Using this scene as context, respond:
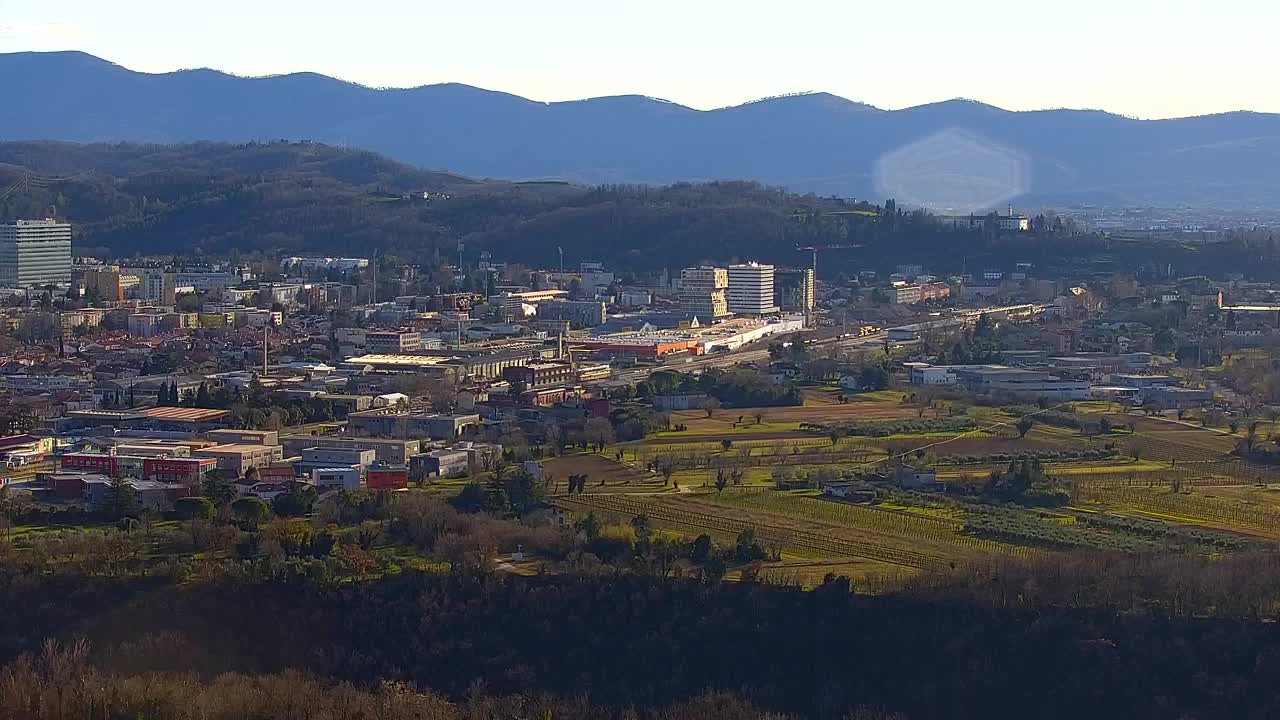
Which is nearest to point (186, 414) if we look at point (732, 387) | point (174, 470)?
point (174, 470)

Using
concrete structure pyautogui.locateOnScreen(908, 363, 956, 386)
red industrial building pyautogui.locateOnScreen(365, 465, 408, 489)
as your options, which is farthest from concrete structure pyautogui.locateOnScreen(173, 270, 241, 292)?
red industrial building pyautogui.locateOnScreen(365, 465, 408, 489)

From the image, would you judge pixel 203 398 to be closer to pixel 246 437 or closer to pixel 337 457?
pixel 246 437

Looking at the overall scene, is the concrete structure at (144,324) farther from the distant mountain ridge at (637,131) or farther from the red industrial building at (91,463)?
the distant mountain ridge at (637,131)

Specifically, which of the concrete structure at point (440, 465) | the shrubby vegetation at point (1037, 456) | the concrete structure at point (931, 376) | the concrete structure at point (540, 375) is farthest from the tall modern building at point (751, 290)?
the concrete structure at point (440, 465)

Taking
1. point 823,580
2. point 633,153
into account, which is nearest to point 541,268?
point 823,580

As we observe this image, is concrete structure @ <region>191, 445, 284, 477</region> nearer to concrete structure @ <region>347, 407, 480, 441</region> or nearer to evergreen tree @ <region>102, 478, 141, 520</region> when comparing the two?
concrete structure @ <region>347, 407, 480, 441</region>

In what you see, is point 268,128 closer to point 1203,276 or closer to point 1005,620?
point 1203,276
